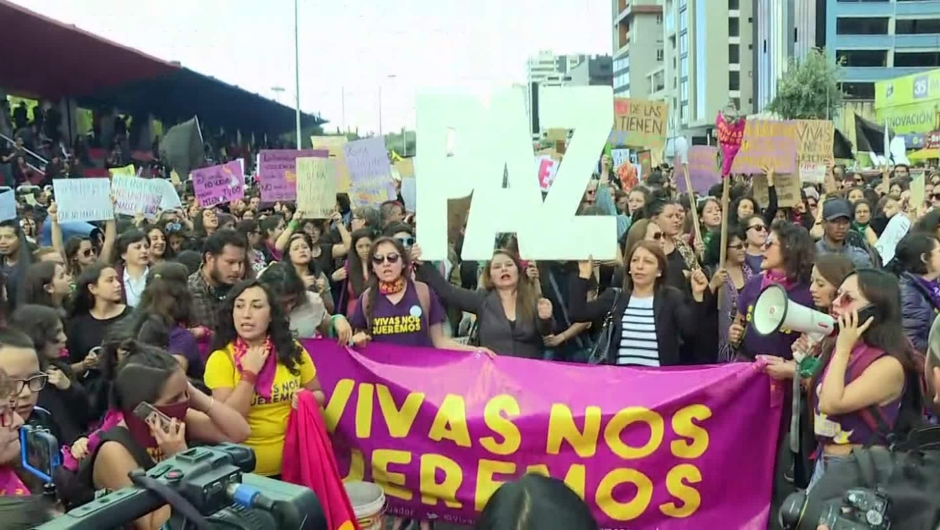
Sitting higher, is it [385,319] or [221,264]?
[221,264]

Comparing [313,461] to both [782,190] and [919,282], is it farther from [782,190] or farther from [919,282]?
[782,190]

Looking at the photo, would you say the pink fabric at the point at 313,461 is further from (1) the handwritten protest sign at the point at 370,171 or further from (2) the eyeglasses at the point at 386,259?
(1) the handwritten protest sign at the point at 370,171

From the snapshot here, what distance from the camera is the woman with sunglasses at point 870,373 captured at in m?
3.11

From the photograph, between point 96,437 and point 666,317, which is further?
point 666,317

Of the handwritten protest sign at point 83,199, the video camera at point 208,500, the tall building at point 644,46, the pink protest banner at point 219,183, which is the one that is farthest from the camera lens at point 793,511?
the tall building at point 644,46

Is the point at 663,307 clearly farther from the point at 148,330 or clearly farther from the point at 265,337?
the point at 148,330

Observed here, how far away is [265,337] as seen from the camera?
3752 millimetres

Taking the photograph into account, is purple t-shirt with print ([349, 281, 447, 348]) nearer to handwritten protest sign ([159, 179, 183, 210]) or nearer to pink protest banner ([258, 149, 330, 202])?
handwritten protest sign ([159, 179, 183, 210])

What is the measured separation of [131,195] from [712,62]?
70882 millimetres

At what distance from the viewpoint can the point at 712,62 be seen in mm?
73125

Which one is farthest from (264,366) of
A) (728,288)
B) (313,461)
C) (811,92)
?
(811,92)

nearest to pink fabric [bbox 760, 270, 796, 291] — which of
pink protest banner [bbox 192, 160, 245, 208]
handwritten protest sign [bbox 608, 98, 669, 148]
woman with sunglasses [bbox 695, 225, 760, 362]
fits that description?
woman with sunglasses [bbox 695, 225, 760, 362]

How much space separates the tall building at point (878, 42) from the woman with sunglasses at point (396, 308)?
67852 mm

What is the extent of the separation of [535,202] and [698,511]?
1.86 metres
